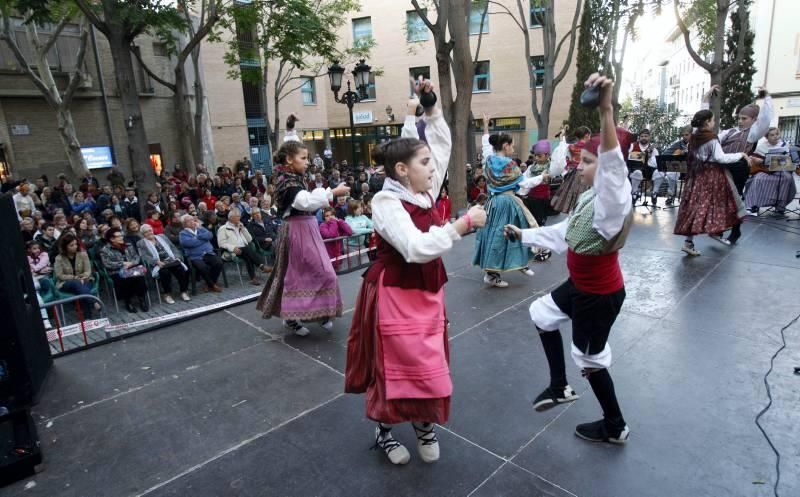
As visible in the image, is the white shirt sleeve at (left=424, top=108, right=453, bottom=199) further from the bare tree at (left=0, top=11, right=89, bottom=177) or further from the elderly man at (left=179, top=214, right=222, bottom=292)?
the bare tree at (left=0, top=11, right=89, bottom=177)

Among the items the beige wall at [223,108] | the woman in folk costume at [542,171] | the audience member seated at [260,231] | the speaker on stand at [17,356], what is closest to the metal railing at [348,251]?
the audience member seated at [260,231]

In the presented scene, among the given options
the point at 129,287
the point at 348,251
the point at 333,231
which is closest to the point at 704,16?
the point at 348,251

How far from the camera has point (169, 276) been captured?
287 inches

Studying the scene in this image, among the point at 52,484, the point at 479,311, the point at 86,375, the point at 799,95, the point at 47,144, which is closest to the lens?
the point at 52,484

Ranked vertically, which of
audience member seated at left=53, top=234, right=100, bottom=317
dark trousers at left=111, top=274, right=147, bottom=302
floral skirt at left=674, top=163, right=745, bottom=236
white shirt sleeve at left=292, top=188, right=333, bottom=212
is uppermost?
white shirt sleeve at left=292, top=188, right=333, bottom=212

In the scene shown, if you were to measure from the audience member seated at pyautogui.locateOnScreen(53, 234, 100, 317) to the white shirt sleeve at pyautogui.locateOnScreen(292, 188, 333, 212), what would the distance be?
4193 millimetres

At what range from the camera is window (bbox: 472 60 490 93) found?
84.2 feet

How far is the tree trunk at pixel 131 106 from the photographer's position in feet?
27.3

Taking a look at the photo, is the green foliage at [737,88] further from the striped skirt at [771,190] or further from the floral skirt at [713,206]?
the floral skirt at [713,206]

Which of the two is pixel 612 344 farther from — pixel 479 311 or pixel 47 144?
pixel 47 144

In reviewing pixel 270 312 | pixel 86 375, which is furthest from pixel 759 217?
pixel 86 375

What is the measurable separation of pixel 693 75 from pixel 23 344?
49.6m

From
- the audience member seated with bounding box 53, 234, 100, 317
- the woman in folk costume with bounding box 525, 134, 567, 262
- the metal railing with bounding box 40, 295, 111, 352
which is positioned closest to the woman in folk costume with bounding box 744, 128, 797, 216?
the woman in folk costume with bounding box 525, 134, 567, 262

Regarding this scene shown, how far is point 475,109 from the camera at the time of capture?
Result: 26469 mm
